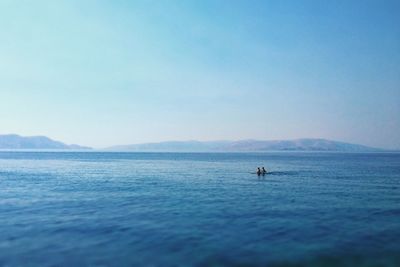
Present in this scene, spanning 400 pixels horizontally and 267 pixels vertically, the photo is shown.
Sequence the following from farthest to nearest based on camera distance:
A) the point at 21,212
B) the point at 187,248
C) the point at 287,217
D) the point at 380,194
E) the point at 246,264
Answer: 1. the point at 380,194
2. the point at 21,212
3. the point at 287,217
4. the point at 187,248
5. the point at 246,264

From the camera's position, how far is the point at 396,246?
18.7 metres

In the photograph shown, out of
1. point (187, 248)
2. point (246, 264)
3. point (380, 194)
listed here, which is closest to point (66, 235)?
point (187, 248)

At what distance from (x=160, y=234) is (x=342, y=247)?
11.3m

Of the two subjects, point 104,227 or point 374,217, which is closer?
point 104,227

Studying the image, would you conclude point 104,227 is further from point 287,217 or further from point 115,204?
point 287,217

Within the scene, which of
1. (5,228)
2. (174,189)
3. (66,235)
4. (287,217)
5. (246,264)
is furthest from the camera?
(174,189)

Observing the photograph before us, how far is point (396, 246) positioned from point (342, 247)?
11.2 ft

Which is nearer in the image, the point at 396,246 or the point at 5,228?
the point at 396,246

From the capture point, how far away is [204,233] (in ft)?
69.9

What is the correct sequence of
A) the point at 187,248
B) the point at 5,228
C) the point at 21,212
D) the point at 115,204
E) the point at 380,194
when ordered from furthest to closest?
the point at 380,194 → the point at 115,204 → the point at 21,212 → the point at 5,228 → the point at 187,248

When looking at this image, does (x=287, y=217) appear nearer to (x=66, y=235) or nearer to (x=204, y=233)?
(x=204, y=233)

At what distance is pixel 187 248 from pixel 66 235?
8.60 meters

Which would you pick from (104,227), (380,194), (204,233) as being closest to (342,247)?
(204,233)

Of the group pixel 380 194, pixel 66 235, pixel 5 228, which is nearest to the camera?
pixel 66 235
